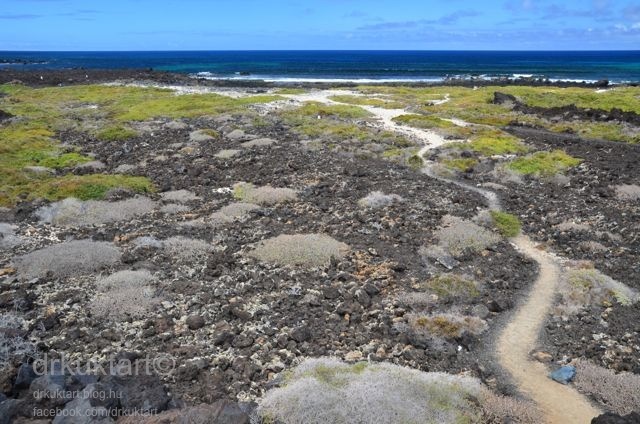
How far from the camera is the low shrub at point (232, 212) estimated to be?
23.3 meters

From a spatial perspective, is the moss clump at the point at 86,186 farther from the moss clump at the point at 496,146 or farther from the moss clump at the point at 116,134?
the moss clump at the point at 496,146

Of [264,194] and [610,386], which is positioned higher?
[264,194]

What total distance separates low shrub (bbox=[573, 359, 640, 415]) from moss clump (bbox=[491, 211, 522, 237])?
996 cm

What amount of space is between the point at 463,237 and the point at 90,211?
656 inches

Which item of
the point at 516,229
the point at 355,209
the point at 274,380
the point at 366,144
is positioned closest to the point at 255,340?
the point at 274,380

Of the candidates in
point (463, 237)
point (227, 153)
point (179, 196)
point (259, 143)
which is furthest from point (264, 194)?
point (259, 143)

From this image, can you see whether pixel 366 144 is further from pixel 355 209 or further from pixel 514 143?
pixel 355 209

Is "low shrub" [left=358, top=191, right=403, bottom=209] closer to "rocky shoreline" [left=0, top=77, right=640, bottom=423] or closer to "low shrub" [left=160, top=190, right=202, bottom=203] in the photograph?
"rocky shoreline" [left=0, top=77, right=640, bottom=423]

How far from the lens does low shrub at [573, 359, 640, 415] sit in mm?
11758

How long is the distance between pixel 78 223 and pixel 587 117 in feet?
156

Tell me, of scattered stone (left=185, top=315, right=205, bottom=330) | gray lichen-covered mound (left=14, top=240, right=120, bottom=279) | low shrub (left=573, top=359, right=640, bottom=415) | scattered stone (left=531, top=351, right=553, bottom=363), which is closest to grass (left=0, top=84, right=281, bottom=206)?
gray lichen-covered mound (left=14, top=240, right=120, bottom=279)

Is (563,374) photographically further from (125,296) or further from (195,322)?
(125,296)

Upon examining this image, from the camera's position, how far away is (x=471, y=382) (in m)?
12.2

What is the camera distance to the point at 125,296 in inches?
623
